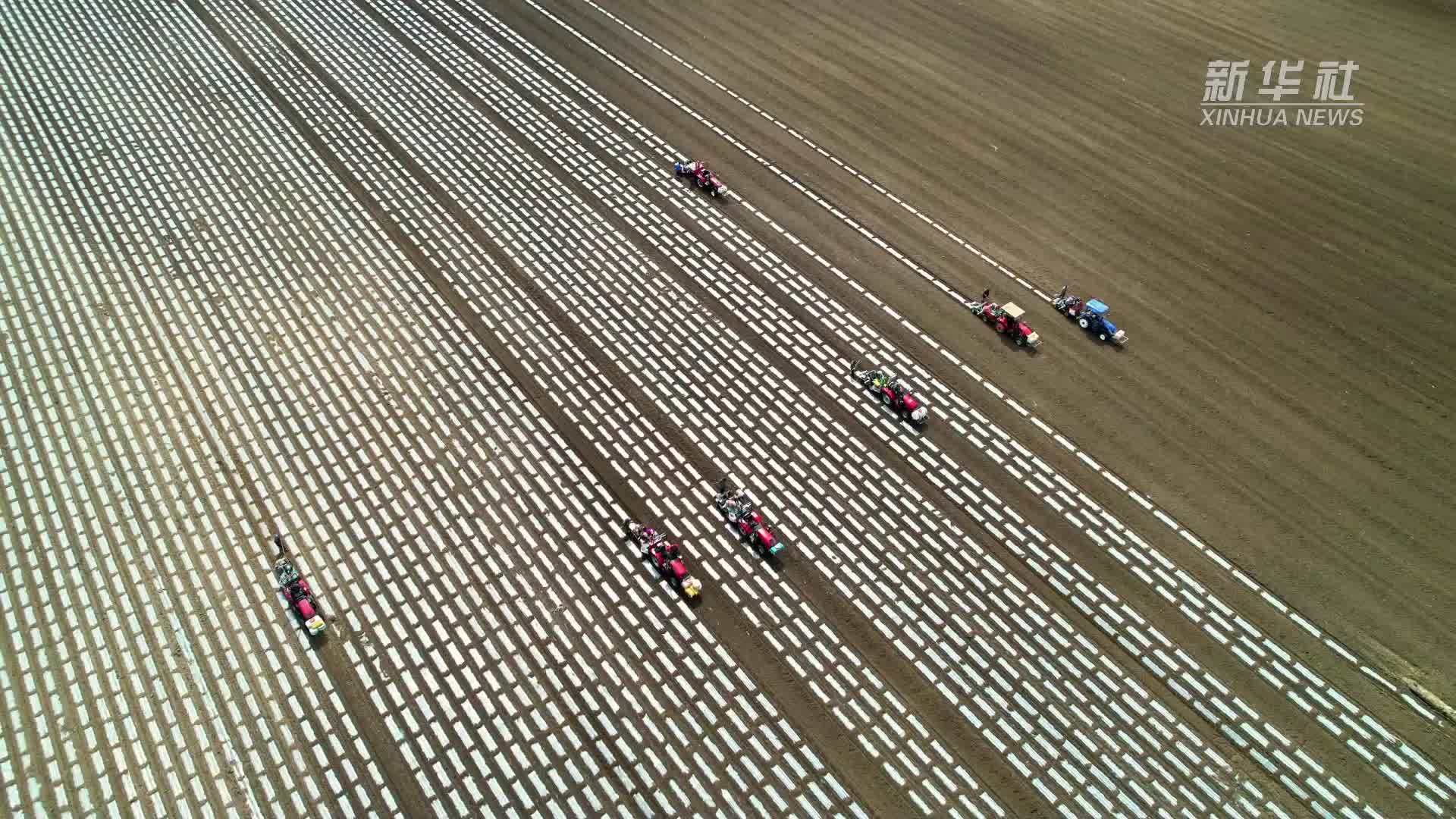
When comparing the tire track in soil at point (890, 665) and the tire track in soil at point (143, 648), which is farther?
the tire track in soil at point (890, 665)

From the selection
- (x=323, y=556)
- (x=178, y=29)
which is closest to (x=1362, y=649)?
(x=323, y=556)

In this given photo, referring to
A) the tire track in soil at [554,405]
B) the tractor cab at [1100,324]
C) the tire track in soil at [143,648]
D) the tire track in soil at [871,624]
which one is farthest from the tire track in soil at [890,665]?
the tire track in soil at [143,648]

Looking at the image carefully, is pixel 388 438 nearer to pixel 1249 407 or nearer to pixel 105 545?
pixel 105 545

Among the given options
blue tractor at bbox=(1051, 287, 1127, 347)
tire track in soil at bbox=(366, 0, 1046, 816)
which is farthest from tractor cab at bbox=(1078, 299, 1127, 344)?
tire track in soil at bbox=(366, 0, 1046, 816)
